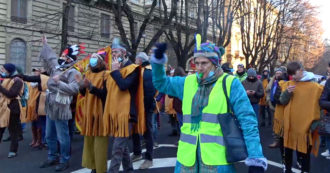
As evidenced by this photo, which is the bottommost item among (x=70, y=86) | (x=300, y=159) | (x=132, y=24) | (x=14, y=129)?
(x=300, y=159)

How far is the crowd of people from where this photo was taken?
8.45 feet

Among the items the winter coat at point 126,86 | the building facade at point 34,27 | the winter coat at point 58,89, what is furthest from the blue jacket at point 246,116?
the building facade at point 34,27

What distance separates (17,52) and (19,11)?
2548 millimetres

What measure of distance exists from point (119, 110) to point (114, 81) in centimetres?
41

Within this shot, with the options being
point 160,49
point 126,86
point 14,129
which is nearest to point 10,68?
point 14,129

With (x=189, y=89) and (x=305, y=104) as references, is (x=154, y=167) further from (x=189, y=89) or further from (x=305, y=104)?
(x=189, y=89)

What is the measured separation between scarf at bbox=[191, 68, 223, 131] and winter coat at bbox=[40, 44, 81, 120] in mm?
2957

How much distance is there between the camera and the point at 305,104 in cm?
479

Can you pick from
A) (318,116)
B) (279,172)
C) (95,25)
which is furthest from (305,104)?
(95,25)

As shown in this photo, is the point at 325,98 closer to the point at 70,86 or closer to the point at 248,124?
the point at 248,124

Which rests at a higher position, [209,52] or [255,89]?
[209,52]

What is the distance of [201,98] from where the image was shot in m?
2.71

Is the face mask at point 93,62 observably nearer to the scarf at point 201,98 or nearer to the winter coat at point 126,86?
the winter coat at point 126,86

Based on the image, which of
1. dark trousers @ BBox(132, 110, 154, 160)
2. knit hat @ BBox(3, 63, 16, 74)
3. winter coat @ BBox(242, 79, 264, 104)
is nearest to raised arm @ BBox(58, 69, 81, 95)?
dark trousers @ BBox(132, 110, 154, 160)
